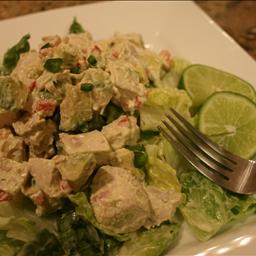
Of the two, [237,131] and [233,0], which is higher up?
[233,0]

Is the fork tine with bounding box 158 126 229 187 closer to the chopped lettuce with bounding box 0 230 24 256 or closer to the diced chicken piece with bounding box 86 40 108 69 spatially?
the diced chicken piece with bounding box 86 40 108 69

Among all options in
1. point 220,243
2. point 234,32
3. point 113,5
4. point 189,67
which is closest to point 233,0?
point 234,32

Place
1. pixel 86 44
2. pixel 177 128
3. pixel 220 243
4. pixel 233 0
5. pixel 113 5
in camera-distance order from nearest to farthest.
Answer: pixel 220 243 → pixel 177 128 → pixel 86 44 → pixel 113 5 → pixel 233 0

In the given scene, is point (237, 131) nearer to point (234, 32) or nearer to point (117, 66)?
point (117, 66)

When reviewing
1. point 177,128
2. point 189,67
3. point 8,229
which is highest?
point 189,67

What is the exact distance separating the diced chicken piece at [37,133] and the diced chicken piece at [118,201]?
296 mm

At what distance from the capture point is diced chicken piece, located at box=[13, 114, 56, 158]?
184 cm

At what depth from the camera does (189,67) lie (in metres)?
2.37

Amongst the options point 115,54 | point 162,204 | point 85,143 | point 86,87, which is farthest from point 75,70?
point 162,204

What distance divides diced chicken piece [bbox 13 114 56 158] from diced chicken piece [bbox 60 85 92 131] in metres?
0.07

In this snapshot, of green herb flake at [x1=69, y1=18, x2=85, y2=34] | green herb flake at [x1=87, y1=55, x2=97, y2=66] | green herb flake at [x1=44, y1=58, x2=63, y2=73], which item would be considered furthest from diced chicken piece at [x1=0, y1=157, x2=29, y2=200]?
green herb flake at [x1=69, y1=18, x2=85, y2=34]

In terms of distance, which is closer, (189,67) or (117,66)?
(117,66)

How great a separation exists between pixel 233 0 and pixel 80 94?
220 cm

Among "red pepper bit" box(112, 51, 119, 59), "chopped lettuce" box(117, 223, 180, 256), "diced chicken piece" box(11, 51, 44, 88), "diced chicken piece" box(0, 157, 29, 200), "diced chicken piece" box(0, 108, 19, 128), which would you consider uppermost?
"diced chicken piece" box(11, 51, 44, 88)
